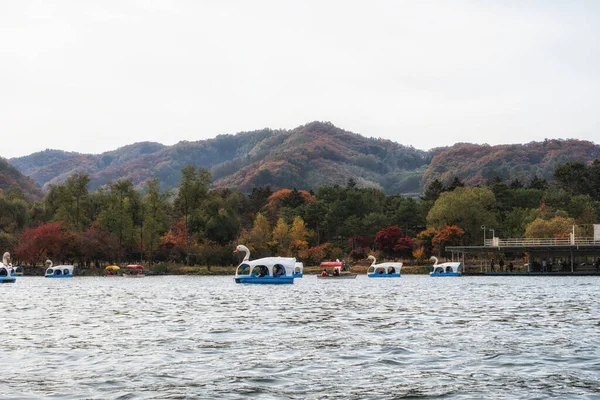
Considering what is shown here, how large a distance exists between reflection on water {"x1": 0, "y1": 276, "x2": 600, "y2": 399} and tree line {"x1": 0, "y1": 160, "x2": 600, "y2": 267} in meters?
96.4

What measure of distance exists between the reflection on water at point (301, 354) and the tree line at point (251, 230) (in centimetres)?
9641

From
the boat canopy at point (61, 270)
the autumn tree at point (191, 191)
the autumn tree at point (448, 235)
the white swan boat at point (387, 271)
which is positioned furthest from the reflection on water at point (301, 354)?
the autumn tree at point (191, 191)

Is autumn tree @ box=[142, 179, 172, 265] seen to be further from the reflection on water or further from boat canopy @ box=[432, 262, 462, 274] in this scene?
the reflection on water

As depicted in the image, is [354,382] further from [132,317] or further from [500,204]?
[500,204]

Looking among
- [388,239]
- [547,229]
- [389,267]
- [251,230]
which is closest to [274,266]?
[389,267]

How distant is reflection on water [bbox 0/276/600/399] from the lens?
714 inches

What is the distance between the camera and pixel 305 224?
150875 millimetres

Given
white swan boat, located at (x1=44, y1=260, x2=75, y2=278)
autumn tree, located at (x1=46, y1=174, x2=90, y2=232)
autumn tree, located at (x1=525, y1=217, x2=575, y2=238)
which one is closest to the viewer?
white swan boat, located at (x1=44, y1=260, x2=75, y2=278)

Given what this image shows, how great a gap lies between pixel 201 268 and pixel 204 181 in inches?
681

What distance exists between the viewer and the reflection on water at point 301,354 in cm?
1812

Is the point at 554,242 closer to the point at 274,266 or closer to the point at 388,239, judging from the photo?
the point at 388,239

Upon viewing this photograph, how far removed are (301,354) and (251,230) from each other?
125m

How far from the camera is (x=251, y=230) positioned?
486 ft

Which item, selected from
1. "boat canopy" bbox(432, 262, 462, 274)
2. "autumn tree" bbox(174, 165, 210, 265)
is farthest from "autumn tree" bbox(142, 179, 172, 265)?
"boat canopy" bbox(432, 262, 462, 274)
